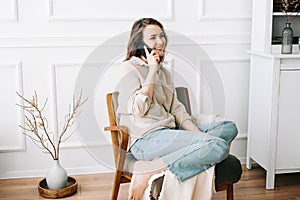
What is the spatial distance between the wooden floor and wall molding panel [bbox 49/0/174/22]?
3.54 feet

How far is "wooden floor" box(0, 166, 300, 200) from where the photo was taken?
2.68 meters

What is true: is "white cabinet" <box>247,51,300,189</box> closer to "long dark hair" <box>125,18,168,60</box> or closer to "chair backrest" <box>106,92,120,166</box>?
"long dark hair" <box>125,18,168,60</box>

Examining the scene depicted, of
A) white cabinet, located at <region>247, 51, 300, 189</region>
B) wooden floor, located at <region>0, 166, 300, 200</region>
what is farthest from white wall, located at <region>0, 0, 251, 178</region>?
white cabinet, located at <region>247, 51, 300, 189</region>

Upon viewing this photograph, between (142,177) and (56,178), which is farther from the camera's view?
(56,178)

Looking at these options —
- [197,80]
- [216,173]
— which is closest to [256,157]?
[197,80]

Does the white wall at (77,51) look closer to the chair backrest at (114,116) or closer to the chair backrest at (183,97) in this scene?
the chair backrest at (183,97)

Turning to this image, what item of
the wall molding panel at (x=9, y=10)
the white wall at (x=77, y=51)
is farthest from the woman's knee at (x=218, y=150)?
the wall molding panel at (x=9, y=10)

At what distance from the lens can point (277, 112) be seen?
8.90ft

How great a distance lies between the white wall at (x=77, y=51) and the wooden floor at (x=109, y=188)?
12 centimetres

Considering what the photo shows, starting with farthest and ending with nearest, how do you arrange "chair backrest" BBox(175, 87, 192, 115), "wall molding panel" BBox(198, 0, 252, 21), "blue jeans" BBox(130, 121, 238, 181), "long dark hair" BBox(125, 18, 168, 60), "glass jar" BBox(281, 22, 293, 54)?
"wall molding panel" BBox(198, 0, 252, 21) < "glass jar" BBox(281, 22, 293, 54) < "chair backrest" BBox(175, 87, 192, 115) < "long dark hair" BBox(125, 18, 168, 60) < "blue jeans" BBox(130, 121, 238, 181)

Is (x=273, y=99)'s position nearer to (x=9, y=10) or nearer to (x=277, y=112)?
(x=277, y=112)

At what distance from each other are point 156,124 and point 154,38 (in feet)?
1.48

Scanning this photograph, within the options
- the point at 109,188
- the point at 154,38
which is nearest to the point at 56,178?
the point at 109,188

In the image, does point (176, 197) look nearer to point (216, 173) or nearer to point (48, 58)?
point (216, 173)
